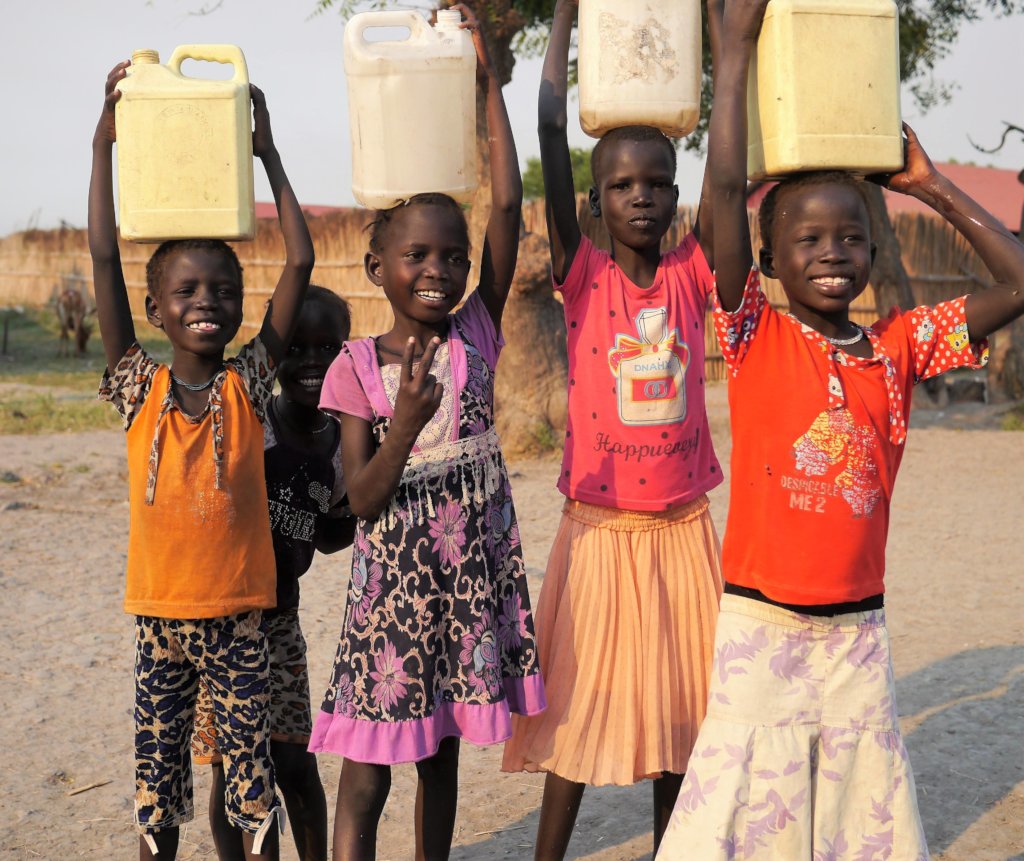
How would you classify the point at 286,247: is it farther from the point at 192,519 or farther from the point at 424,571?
the point at 424,571

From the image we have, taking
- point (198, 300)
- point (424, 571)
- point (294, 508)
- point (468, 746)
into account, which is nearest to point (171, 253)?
point (198, 300)

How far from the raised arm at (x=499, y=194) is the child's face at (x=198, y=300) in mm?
560

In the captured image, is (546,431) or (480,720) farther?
(546,431)

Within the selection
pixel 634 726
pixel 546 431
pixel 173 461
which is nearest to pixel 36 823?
pixel 173 461

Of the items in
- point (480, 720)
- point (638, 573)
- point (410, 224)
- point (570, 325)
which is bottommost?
point (480, 720)

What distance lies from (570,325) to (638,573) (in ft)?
A: 1.92

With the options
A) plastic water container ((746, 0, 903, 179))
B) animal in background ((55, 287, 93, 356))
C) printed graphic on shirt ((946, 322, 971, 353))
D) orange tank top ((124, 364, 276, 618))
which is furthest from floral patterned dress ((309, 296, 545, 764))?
animal in background ((55, 287, 93, 356))

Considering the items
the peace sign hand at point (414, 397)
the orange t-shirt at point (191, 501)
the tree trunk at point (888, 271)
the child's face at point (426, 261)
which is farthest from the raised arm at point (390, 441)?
the tree trunk at point (888, 271)

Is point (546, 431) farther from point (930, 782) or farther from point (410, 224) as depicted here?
point (410, 224)

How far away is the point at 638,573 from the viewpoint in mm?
2516

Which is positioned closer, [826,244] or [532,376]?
[826,244]

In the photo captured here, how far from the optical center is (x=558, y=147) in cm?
254

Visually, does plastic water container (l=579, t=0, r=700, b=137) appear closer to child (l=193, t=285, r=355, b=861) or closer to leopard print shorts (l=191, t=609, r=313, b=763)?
child (l=193, t=285, r=355, b=861)

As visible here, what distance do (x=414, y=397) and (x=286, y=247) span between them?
21.1 inches
